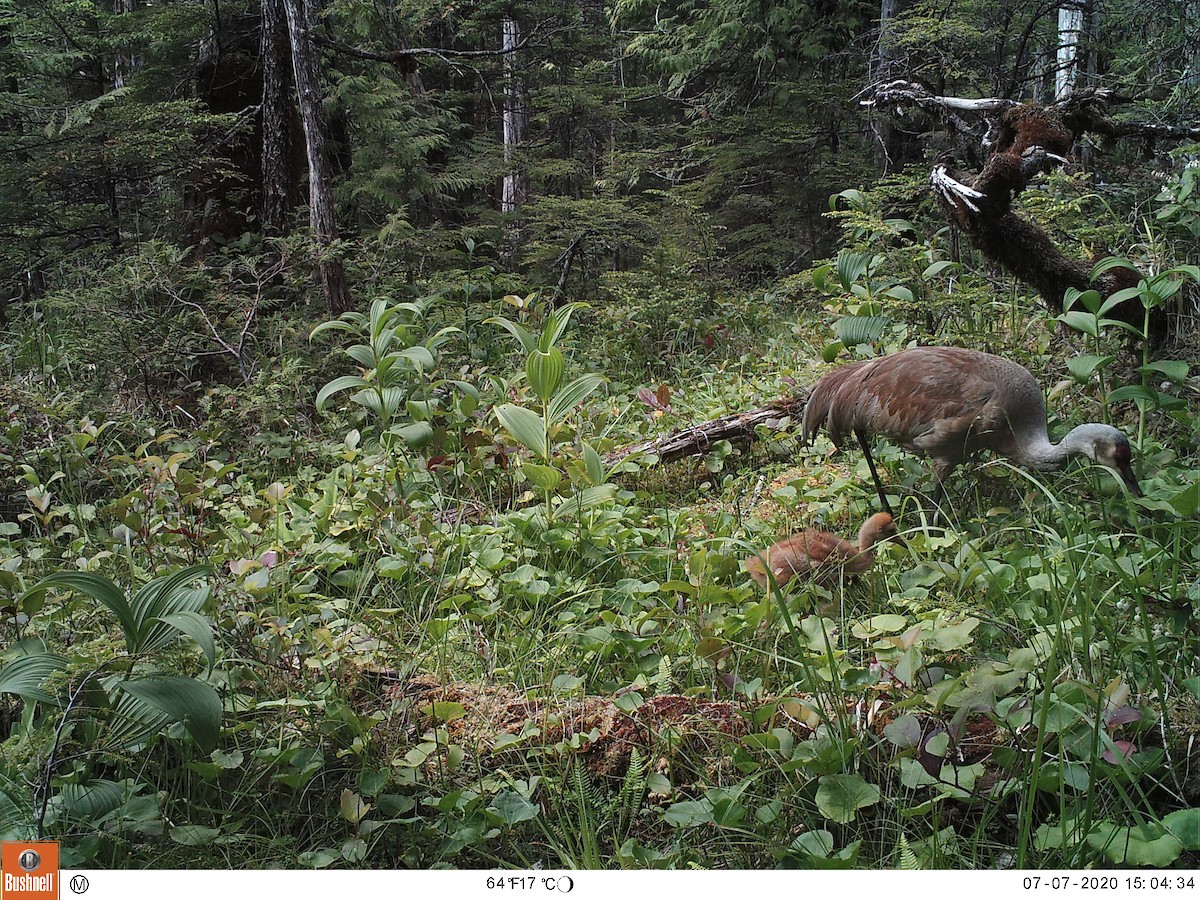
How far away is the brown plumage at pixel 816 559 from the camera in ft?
7.94

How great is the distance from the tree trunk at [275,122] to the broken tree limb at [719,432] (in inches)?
167

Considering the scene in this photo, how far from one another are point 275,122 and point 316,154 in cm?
94

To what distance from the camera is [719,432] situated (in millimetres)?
3861

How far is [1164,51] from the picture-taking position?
14.3 ft

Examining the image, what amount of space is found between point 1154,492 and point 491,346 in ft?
15.1

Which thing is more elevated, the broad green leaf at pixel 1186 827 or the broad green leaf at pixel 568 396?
the broad green leaf at pixel 568 396

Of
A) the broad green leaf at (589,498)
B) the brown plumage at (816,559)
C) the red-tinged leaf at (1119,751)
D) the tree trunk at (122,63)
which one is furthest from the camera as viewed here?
the tree trunk at (122,63)

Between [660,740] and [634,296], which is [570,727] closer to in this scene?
[660,740]

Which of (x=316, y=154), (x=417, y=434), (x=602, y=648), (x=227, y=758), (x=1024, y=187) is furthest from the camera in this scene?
(x=316, y=154)

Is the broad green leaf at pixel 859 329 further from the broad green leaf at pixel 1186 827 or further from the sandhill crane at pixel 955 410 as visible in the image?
the broad green leaf at pixel 1186 827

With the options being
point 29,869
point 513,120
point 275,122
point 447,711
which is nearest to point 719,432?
point 447,711

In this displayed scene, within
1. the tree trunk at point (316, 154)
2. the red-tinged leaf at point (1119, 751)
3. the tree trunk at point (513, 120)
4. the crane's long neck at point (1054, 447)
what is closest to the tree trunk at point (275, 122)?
the tree trunk at point (316, 154)

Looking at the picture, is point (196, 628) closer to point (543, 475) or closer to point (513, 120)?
point (543, 475)

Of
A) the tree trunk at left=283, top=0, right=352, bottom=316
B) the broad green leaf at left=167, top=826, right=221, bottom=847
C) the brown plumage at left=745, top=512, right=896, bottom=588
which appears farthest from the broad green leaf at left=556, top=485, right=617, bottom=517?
the tree trunk at left=283, top=0, right=352, bottom=316
